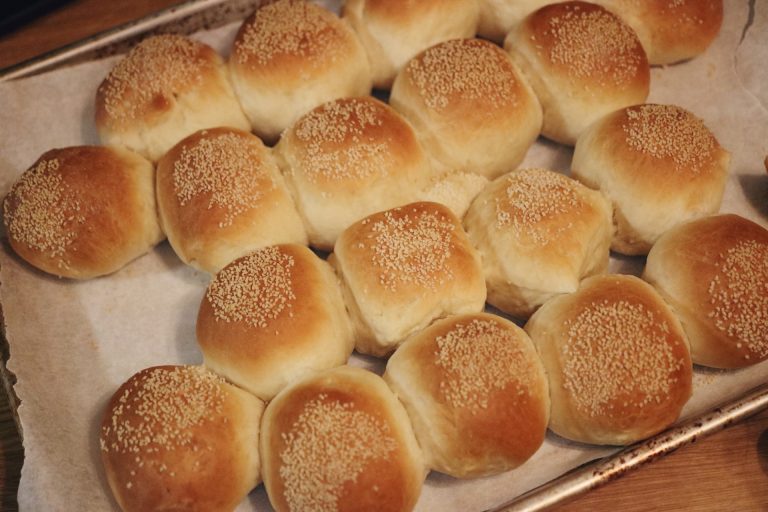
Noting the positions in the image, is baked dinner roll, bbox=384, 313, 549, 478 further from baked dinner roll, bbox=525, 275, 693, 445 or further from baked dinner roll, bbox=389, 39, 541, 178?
baked dinner roll, bbox=389, 39, 541, 178

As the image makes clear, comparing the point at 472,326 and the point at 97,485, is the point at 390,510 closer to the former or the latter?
the point at 472,326

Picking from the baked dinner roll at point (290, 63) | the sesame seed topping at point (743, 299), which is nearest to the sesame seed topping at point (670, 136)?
the sesame seed topping at point (743, 299)

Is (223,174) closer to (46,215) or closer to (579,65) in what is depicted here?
(46,215)

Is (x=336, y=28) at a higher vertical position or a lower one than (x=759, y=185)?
higher

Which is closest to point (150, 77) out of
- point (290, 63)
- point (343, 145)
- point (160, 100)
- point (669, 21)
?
point (160, 100)

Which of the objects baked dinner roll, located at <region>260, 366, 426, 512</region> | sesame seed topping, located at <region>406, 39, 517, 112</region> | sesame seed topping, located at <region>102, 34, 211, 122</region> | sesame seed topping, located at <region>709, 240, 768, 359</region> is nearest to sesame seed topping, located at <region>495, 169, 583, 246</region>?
sesame seed topping, located at <region>406, 39, 517, 112</region>

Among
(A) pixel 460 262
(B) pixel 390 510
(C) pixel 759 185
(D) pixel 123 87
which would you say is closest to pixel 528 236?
(A) pixel 460 262

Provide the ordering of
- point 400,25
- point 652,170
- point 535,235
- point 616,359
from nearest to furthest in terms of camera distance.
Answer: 1. point 616,359
2. point 535,235
3. point 652,170
4. point 400,25

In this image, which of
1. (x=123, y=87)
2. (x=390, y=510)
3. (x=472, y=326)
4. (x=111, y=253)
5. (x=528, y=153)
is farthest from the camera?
(x=528, y=153)
